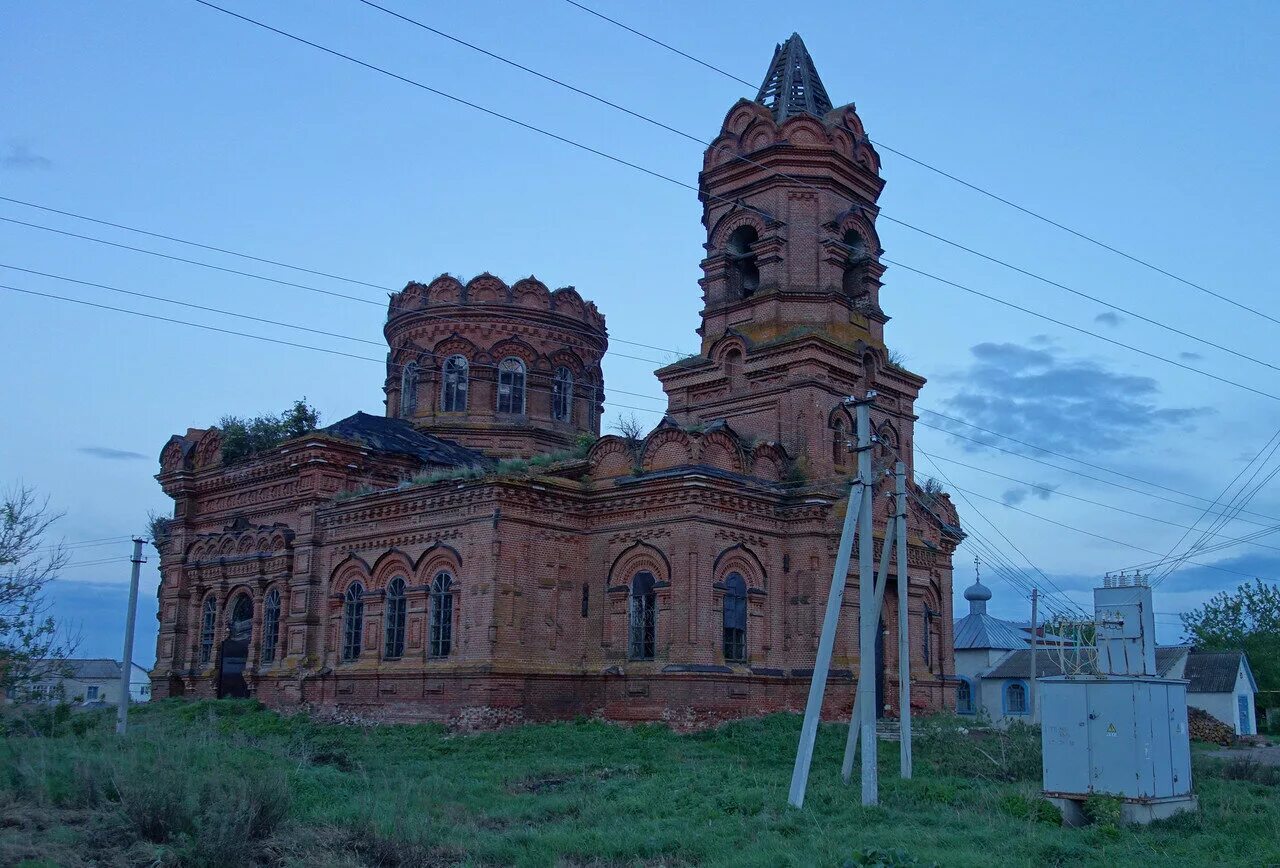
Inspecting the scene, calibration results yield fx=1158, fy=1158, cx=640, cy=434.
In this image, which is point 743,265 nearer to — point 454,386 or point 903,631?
point 454,386

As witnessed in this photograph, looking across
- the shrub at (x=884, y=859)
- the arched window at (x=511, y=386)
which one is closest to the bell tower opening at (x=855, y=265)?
the arched window at (x=511, y=386)

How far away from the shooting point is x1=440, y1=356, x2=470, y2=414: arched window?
3353cm

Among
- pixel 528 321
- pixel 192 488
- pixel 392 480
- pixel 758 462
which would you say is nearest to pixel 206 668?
pixel 192 488

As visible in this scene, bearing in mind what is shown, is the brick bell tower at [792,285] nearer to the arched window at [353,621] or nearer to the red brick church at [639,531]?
the red brick church at [639,531]

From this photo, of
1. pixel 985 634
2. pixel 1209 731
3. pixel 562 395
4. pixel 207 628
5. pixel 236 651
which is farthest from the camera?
pixel 985 634

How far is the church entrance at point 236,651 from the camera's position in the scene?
95.0ft

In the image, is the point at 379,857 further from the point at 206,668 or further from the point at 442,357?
the point at 442,357

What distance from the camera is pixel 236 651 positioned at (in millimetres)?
29188

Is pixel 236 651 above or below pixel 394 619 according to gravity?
below

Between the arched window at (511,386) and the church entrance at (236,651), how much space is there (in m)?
8.92

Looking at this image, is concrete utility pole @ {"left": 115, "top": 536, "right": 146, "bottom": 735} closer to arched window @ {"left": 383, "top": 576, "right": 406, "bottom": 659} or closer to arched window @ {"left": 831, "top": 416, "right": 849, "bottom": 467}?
arched window @ {"left": 383, "top": 576, "right": 406, "bottom": 659}

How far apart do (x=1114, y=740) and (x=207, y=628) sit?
22.9 m

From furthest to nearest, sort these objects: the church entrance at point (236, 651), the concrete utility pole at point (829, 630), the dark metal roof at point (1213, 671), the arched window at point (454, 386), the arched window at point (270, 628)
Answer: the dark metal roof at point (1213, 671), the arched window at point (454, 386), the church entrance at point (236, 651), the arched window at point (270, 628), the concrete utility pole at point (829, 630)

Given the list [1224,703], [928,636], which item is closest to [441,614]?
[928,636]
